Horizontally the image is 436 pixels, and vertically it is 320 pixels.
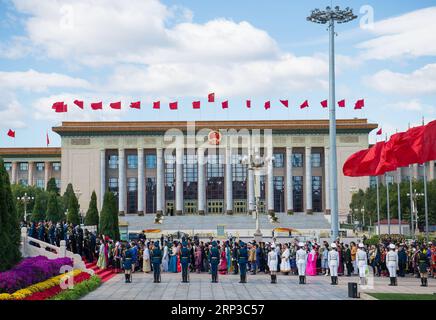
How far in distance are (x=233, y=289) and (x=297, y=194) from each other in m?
59.8

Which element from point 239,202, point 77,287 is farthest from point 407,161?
point 239,202

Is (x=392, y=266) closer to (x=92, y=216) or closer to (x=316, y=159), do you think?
(x=92, y=216)

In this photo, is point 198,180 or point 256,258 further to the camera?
point 198,180

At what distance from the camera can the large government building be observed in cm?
7581

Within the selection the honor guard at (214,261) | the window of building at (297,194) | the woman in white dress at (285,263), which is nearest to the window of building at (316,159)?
the window of building at (297,194)

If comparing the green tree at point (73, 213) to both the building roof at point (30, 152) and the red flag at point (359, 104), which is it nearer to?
the red flag at point (359, 104)

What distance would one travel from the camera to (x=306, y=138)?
253 feet

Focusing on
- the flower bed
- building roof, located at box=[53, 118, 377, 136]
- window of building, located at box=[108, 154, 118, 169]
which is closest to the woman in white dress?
the flower bed

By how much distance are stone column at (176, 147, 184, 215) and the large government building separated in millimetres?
123

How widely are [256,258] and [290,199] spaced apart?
5217 cm

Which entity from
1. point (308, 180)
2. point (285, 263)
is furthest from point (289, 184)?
point (285, 263)

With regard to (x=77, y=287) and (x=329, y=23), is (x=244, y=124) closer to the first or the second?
(x=329, y=23)

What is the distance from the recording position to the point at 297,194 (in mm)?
78688
